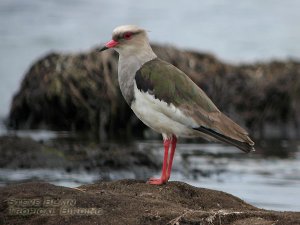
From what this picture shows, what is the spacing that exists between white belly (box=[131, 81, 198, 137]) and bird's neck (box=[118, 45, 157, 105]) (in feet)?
0.32

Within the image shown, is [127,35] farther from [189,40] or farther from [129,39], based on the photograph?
[189,40]

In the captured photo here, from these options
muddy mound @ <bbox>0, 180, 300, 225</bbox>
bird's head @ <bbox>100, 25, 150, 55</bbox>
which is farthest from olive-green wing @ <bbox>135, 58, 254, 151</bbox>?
muddy mound @ <bbox>0, 180, 300, 225</bbox>

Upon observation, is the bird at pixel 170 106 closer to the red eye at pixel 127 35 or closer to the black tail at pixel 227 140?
the black tail at pixel 227 140

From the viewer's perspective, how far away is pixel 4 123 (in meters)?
18.8

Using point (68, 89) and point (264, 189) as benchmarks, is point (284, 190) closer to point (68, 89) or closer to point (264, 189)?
point (264, 189)

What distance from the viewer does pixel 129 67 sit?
957 cm

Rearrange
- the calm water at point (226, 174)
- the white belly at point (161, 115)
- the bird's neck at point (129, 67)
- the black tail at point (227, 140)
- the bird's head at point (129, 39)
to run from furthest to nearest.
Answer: the calm water at point (226, 174), the bird's head at point (129, 39), the bird's neck at point (129, 67), the white belly at point (161, 115), the black tail at point (227, 140)

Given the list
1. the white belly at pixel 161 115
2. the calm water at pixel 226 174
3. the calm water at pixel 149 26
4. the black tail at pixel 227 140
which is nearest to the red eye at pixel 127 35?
the white belly at pixel 161 115

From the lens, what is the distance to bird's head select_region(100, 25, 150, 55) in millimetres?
9742

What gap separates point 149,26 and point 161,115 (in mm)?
22179

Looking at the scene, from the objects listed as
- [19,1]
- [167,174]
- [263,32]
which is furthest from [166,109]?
[19,1]

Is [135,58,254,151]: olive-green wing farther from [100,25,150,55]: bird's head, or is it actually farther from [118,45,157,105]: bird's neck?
[100,25,150,55]: bird's head

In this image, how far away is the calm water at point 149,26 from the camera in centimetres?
2764

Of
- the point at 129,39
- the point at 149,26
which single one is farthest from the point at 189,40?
the point at 129,39
